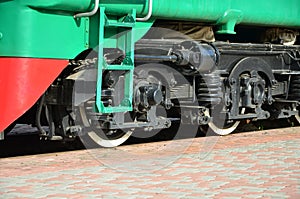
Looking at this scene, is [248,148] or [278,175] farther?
[248,148]

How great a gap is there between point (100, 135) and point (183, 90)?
1.30 metres

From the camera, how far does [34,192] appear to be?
5.07 m

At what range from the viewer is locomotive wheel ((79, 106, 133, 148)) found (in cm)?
730

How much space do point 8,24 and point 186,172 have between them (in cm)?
232

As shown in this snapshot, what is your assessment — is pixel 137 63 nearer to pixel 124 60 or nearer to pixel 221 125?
pixel 124 60

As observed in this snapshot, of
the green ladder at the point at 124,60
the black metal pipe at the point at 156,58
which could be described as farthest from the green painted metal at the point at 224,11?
the black metal pipe at the point at 156,58

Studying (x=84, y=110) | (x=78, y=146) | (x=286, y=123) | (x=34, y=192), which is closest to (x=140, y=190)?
(x=34, y=192)

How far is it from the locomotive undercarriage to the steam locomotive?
0.01 m

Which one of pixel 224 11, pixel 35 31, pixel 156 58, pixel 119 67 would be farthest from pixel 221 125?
pixel 35 31

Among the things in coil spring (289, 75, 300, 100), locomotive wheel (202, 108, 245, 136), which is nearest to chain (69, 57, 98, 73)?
locomotive wheel (202, 108, 245, 136)

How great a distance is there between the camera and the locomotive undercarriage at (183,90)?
704 cm

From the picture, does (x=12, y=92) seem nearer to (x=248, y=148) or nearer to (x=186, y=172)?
(x=186, y=172)

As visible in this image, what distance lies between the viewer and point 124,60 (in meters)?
6.99

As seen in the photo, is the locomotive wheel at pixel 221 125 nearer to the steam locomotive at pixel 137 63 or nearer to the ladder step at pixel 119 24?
the steam locomotive at pixel 137 63
